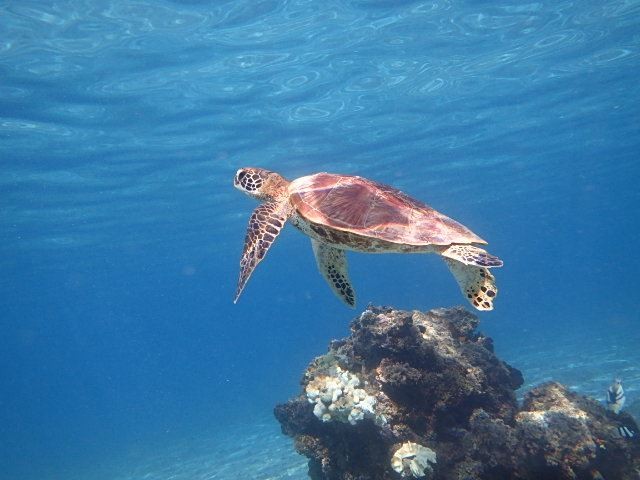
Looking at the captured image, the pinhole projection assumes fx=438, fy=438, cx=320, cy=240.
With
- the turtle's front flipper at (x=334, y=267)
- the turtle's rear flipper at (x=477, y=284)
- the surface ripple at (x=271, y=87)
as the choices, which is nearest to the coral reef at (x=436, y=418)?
the turtle's front flipper at (x=334, y=267)

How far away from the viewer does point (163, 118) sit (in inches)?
758

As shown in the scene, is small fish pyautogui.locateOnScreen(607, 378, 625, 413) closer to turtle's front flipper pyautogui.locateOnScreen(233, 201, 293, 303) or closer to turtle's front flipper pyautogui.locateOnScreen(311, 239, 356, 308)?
turtle's front flipper pyautogui.locateOnScreen(311, 239, 356, 308)

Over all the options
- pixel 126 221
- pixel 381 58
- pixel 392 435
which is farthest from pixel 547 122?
pixel 126 221

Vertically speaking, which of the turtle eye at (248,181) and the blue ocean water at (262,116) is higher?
the blue ocean water at (262,116)

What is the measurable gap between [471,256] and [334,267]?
8.97 feet

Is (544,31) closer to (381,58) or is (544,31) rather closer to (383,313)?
(381,58)

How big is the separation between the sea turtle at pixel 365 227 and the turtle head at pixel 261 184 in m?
0.03

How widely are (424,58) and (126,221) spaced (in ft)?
85.6

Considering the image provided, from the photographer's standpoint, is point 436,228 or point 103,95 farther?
point 103,95

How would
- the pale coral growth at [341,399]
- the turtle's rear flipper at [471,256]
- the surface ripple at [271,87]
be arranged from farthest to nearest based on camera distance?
the surface ripple at [271,87], the pale coral growth at [341,399], the turtle's rear flipper at [471,256]

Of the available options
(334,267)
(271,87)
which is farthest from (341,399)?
(271,87)

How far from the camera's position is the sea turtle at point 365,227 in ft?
17.7

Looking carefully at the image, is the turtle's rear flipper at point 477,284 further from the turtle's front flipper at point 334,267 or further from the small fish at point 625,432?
the small fish at point 625,432

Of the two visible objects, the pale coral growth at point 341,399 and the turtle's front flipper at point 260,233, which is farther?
the pale coral growth at point 341,399
